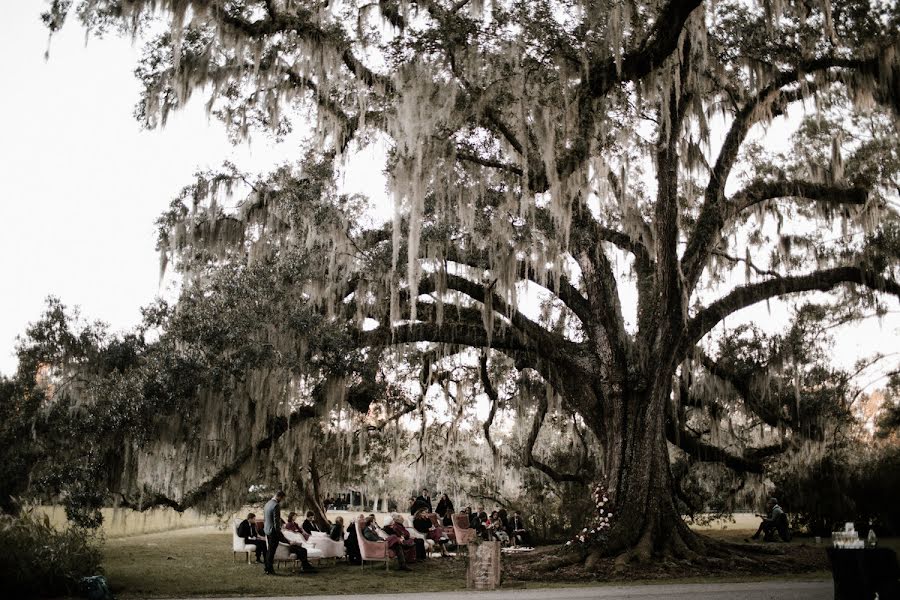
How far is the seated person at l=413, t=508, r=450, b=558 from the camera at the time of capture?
14734 mm

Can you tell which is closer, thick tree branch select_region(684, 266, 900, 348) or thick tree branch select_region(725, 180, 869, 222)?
thick tree branch select_region(725, 180, 869, 222)

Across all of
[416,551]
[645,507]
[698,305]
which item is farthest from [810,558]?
[416,551]

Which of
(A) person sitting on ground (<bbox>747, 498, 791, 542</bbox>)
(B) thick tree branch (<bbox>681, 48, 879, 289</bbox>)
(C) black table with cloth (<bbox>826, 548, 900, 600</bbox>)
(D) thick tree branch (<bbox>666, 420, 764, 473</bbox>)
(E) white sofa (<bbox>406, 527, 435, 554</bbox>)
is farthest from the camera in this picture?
(A) person sitting on ground (<bbox>747, 498, 791, 542</bbox>)

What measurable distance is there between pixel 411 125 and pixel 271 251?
3.79 meters

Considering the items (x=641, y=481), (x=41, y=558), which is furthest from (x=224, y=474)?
(x=641, y=481)

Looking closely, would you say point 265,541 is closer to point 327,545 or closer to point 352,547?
point 327,545

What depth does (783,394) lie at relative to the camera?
Answer: 16.0 m

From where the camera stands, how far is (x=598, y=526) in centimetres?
1198

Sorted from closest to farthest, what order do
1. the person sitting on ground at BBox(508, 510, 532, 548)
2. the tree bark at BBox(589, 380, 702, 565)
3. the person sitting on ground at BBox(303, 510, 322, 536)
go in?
1. the tree bark at BBox(589, 380, 702, 565)
2. the person sitting on ground at BBox(303, 510, 322, 536)
3. the person sitting on ground at BBox(508, 510, 532, 548)

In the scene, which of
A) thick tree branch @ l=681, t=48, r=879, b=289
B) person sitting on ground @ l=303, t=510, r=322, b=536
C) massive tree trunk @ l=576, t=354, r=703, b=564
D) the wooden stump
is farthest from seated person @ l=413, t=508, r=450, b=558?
thick tree branch @ l=681, t=48, r=879, b=289

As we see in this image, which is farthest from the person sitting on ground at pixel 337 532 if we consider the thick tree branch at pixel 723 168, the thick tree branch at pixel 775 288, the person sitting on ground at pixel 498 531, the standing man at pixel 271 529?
the thick tree branch at pixel 723 168

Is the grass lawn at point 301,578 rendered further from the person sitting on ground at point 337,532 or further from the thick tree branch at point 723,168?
the thick tree branch at point 723,168

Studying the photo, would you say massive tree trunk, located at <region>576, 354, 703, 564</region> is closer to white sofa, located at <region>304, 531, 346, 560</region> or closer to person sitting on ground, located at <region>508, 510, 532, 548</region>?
white sofa, located at <region>304, 531, 346, 560</region>

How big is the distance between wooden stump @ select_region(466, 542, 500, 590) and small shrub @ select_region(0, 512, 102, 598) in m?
4.74
